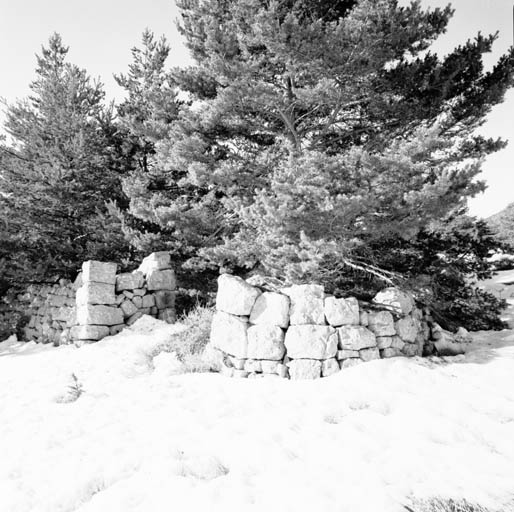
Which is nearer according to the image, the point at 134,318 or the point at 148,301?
the point at 134,318

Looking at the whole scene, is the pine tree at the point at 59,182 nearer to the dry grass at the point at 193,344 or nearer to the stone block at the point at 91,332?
the stone block at the point at 91,332

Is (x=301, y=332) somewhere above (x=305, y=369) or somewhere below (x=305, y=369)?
above

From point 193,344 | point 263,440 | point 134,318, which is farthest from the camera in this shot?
point 134,318

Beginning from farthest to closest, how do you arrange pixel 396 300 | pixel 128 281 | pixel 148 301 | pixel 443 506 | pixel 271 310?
1. pixel 148 301
2. pixel 128 281
3. pixel 396 300
4. pixel 271 310
5. pixel 443 506

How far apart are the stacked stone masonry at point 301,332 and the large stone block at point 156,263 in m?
3.89

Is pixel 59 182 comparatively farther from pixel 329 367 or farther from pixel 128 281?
pixel 329 367

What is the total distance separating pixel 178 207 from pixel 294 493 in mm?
7651

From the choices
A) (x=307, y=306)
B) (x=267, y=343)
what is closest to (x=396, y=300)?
Result: (x=307, y=306)

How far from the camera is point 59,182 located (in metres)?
9.59

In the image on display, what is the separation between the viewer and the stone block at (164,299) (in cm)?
869

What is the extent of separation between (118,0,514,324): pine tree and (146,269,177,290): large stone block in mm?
729

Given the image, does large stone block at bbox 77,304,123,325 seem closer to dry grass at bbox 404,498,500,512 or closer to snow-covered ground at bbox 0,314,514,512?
snow-covered ground at bbox 0,314,514,512

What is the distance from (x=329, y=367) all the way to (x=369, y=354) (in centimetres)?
64

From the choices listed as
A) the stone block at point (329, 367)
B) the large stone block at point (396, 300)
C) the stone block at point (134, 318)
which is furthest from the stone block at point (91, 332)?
the large stone block at point (396, 300)
